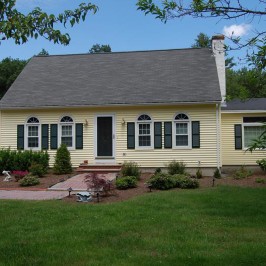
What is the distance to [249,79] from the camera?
15.7 ft

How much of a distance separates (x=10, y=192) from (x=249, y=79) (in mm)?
11823

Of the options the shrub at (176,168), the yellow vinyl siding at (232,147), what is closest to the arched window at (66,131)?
the shrub at (176,168)

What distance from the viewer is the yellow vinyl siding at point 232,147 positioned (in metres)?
20.8

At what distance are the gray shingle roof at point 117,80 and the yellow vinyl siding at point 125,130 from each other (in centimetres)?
52

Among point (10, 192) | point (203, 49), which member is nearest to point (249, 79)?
point (10, 192)

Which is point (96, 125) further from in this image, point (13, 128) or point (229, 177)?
point (229, 177)

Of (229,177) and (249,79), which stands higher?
(249,79)

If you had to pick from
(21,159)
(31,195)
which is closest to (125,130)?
(21,159)

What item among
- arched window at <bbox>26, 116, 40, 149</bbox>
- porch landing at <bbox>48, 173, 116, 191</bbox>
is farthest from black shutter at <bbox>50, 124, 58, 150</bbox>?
porch landing at <bbox>48, 173, 116, 191</bbox>

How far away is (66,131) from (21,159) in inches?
100

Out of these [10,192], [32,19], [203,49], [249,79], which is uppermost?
[203,49]

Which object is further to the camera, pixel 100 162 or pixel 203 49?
pixel 203 49

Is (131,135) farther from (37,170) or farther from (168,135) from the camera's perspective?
(37,170)

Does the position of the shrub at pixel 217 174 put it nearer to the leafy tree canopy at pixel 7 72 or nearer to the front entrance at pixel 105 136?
the front entrance at pixel 105 136
